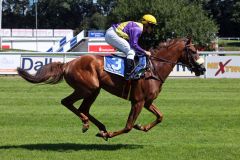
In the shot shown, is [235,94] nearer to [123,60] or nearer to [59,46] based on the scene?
[123,60]

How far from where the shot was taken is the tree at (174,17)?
5700 cm

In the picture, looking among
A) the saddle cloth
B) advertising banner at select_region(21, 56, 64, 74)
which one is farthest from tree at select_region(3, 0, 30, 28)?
the saddle cloth

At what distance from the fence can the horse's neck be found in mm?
18156

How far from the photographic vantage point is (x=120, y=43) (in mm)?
9805

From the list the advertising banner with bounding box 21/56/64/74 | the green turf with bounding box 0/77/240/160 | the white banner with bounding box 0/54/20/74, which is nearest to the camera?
the green turf with bounding box 0/77/240/160

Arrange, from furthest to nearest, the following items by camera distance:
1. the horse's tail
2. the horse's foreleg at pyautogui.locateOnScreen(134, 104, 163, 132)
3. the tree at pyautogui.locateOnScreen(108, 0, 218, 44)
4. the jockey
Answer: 1. the tree at pyautogui.locateOnScreen(108, 0, 218, 44)
2. the horse's tail
3. the horse's foreleg at pyautogui.locateOnScreen(134, 104, 163, 132)
4. the jockey

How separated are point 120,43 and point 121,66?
16.7 inches

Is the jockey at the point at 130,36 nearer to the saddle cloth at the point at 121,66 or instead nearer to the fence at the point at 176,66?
the saddle cloth at the point at 121,66

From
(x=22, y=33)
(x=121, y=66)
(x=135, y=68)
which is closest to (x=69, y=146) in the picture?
(x=121, y=66)

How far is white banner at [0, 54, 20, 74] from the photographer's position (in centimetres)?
2898

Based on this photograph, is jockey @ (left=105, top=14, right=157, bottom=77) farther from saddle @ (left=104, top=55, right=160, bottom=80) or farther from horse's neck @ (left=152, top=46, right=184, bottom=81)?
horse's neck @ (left=152, top=46, right=184, bottom=81)

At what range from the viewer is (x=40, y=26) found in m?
137

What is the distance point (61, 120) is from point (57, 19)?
130180 mm

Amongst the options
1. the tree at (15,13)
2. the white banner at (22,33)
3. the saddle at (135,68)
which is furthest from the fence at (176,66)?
the tree at (15,13)
